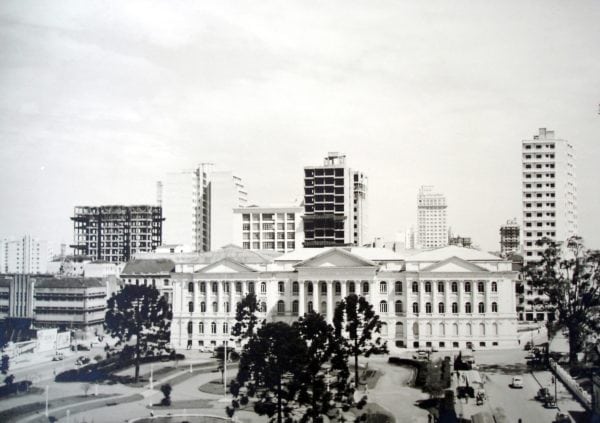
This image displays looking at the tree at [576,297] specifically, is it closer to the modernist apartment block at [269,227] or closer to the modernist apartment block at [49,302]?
the modernist apartment block at [49,302]

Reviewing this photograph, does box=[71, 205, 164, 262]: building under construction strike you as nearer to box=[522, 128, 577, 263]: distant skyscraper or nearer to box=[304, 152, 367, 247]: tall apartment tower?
box=[304, 152, 367, 247]: tall apartment tower

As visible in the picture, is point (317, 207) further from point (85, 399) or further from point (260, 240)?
point (85, 399)

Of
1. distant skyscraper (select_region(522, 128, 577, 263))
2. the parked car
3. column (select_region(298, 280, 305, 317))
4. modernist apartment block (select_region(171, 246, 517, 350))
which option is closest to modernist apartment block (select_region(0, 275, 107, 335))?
modernist apartment block (select_region(171, 246, 517, 350))

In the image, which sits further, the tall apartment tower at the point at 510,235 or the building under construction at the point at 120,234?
the tall apartment tower at the point at 510,235

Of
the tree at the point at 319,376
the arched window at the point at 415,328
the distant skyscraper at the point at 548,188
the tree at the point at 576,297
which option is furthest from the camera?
the distant skyscraper at the point at 548,188

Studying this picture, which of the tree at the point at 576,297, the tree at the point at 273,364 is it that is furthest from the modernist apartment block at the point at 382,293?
the tree at the point at 273,364

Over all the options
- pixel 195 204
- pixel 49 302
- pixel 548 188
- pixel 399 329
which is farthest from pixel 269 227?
pixel 548 188
